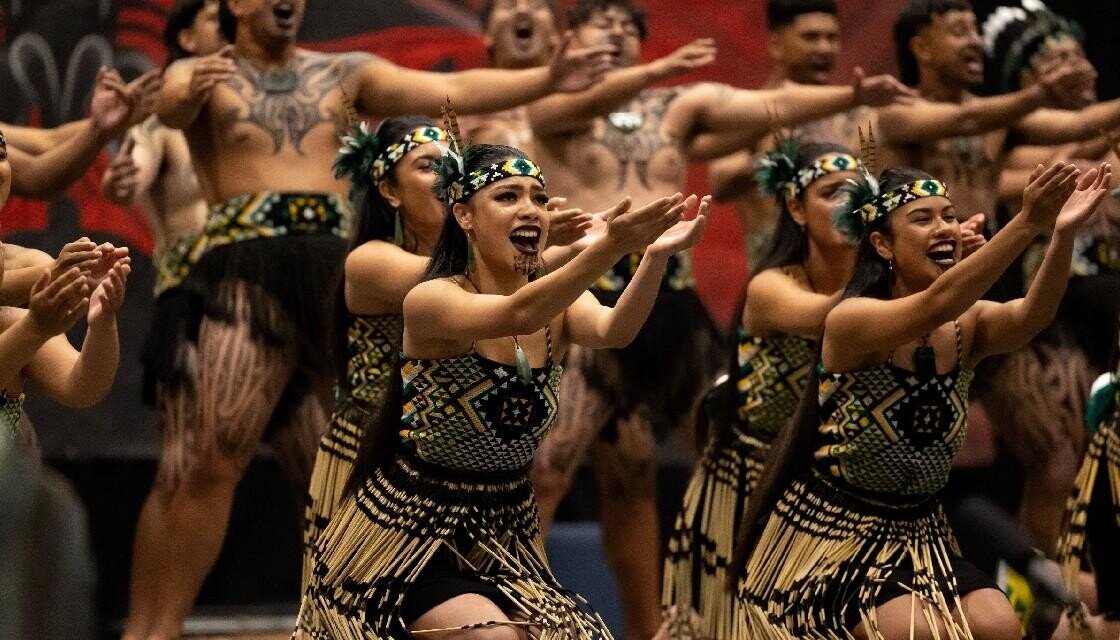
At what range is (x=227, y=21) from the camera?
4.11 metres

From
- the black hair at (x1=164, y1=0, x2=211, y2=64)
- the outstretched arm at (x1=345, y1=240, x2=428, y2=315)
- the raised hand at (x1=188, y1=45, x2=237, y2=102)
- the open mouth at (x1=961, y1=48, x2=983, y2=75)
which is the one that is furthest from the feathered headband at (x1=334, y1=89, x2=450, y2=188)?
the open mouth at (x1=961, y1=48, x2=983, y2=75)

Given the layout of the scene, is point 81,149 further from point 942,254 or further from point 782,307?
point 942,254

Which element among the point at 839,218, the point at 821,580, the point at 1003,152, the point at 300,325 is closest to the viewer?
the point at 821,580

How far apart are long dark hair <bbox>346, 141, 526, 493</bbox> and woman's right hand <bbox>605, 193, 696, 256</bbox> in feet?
1.42

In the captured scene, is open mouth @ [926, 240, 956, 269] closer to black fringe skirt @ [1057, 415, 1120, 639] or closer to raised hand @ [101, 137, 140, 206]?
black fringe skirt @ [1057, 415, 1120, 639]

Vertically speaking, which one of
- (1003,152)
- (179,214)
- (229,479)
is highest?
(1003,152)

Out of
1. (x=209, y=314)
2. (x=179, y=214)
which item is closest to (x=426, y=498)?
(x=209, y=314)

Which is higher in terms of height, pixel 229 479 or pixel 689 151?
pixel 689 151

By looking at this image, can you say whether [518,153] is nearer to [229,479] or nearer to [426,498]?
[426,498]

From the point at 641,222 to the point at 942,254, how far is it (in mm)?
866

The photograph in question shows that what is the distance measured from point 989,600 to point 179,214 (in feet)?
8.22

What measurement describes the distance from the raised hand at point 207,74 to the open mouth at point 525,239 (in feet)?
4.45

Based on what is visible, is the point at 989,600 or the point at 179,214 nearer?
the point at 989,600

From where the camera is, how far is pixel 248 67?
402 cm
